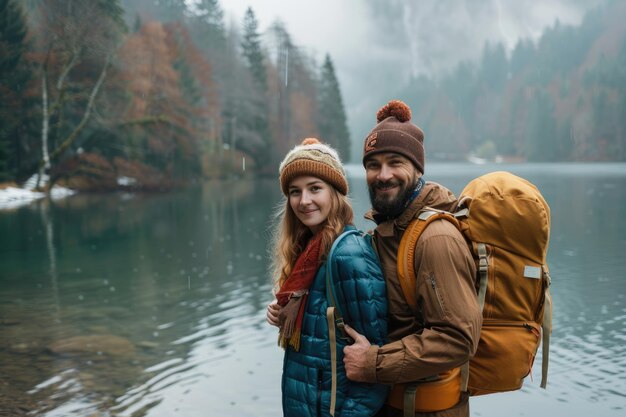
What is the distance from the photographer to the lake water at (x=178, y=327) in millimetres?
6336

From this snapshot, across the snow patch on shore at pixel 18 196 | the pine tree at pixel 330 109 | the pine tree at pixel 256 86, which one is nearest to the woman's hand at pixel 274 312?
the snow patch on shore at pixel 18 196

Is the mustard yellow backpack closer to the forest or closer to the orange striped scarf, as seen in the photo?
the orange striped scarf

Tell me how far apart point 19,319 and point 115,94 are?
100 feet

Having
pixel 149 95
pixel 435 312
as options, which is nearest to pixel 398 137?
pixel 435 312

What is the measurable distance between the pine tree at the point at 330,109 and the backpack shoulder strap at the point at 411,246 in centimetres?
6974

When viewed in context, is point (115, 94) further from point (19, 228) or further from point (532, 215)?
point (532, 215)

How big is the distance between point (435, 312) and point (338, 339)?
1.49ft

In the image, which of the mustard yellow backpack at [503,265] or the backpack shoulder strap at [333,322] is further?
the backpack shoulder strap at [333,322]

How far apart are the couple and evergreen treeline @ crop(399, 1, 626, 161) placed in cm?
12814

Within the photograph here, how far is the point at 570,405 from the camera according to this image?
6.39 metres

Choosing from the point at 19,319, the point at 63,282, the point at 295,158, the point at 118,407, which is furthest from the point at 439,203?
the point at 63,282

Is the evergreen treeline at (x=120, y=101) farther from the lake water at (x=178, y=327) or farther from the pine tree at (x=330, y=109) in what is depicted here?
the lake water at (x=178, y=327)

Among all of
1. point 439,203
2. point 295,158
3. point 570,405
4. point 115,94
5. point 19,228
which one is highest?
point 115,94

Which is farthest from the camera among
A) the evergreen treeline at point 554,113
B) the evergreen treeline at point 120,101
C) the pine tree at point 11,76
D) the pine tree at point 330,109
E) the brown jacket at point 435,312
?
the evergreen treeline at point 554,113
